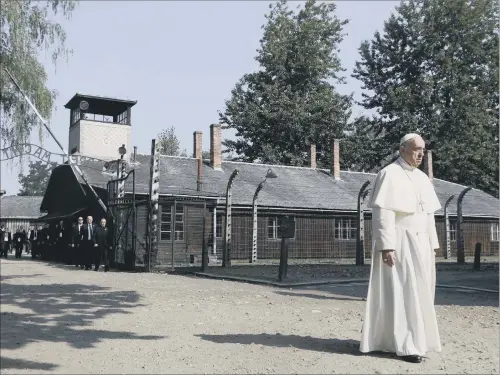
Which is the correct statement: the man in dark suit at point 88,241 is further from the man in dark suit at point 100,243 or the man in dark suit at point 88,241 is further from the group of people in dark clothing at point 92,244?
the man in dark suit at point 100,243

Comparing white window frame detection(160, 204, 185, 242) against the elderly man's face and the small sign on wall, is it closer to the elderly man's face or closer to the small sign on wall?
the small sign on wall

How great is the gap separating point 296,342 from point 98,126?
24.9 meters

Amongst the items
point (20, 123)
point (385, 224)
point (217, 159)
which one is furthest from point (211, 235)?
point (385, 224)

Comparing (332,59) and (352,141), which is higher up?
(332,59)

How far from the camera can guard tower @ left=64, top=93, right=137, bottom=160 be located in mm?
29172

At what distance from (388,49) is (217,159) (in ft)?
78.3

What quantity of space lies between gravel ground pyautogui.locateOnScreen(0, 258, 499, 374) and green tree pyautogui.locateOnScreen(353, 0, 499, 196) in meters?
35.2

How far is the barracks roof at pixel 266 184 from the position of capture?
89.2 feet

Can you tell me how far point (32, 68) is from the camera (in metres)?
12.2

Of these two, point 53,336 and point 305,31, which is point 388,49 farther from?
point 53,336

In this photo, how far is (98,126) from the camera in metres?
29.7

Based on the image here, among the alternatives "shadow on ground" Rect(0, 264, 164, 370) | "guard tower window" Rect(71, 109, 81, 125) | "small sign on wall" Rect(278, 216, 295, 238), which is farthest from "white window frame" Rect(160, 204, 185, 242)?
"shadow on ground" Rect(0, 264, 164, 370)

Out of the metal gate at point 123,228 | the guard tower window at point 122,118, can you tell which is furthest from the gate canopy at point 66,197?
the metal gate at point 123,228

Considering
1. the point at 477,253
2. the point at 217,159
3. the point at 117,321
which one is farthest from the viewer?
the point at 217,159
